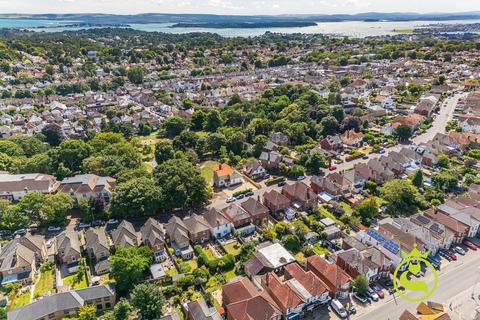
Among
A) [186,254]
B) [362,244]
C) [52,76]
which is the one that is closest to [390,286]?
[362,244]

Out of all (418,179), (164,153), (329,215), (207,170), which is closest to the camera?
(329,215)

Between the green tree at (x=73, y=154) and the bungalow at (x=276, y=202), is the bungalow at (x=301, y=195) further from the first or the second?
the green tree at (x=73, y=154)

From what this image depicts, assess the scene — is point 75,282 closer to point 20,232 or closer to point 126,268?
point 126,268

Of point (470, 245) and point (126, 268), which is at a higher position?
point (126, 268)

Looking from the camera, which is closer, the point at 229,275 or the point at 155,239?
the point at 229,275

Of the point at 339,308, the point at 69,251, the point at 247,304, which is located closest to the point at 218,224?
the point at 247,304

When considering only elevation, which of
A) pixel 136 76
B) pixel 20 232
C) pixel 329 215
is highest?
pixel 136 76
